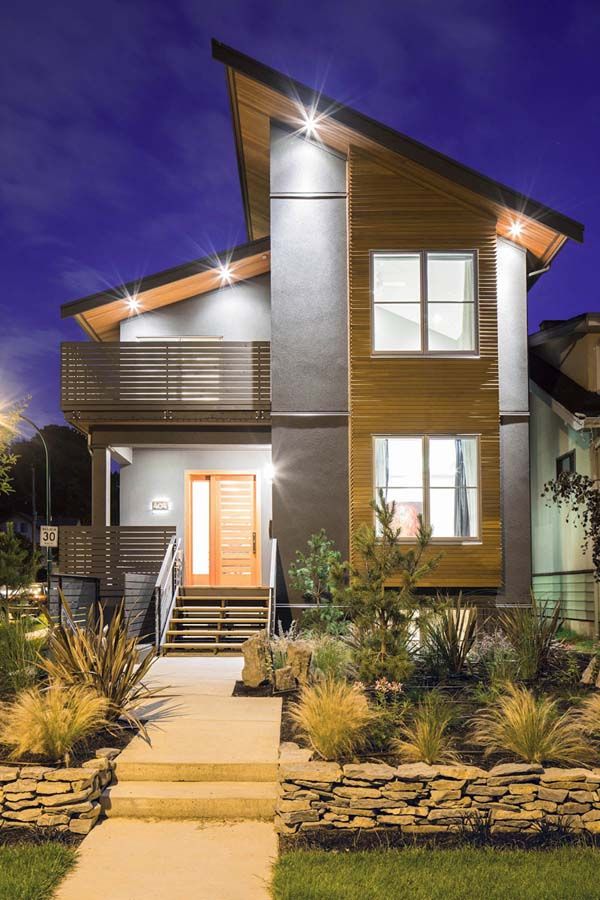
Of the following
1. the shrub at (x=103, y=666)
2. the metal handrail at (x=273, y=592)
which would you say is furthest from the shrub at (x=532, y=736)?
the metal handrail at (x=273, y=592)

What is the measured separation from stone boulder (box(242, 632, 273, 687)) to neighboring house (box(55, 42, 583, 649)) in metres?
3.40

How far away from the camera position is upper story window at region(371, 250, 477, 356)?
1480 cm

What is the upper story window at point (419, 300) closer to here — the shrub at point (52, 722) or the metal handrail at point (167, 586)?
the metal handrail at point (167, 586)

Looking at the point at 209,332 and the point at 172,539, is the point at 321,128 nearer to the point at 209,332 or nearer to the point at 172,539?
the point at 209,332

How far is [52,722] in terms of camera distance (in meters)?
7.04

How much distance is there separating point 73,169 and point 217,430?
10804 centimetres

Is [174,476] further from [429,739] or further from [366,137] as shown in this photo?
[429,739]

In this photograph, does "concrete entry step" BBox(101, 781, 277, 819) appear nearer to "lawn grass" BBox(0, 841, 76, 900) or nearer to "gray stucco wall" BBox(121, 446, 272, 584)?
"lawn grass" BBox(0, 841, 76, 900)

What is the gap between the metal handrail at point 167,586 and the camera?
13.8m

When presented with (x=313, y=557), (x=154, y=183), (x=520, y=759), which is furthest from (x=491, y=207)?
(x=154, y=183)

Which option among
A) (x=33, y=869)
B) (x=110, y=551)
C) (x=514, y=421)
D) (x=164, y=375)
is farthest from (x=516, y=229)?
(x=33, y=869)

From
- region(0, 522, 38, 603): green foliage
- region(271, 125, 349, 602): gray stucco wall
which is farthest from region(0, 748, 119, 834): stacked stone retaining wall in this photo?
region(0, 522, 38, 603): green foliage

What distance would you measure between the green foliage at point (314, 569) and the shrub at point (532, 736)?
643 cm

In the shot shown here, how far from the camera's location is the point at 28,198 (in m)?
112
